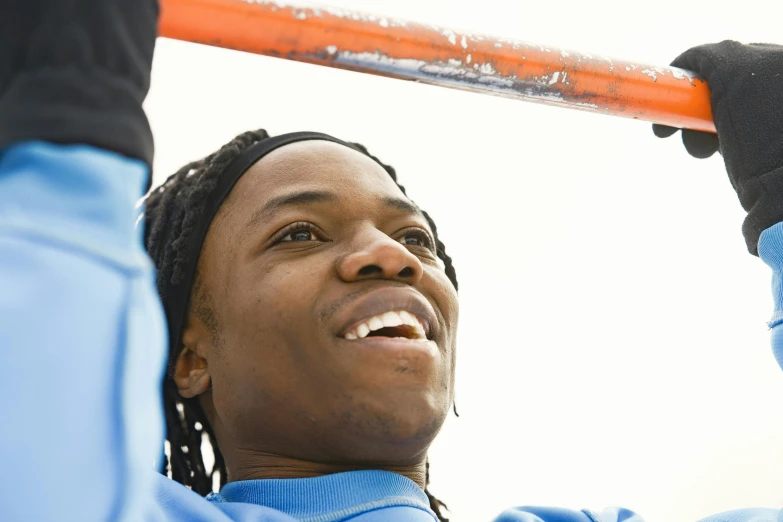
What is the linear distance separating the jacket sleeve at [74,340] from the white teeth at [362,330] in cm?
47

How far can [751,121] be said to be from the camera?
1239mm

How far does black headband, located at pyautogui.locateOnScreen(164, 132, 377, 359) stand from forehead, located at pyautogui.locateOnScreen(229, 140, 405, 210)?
2 cm

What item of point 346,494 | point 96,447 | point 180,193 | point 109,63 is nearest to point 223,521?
point 346,494

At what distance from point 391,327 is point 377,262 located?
0.09 metres

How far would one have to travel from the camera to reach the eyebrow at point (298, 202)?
1.18m

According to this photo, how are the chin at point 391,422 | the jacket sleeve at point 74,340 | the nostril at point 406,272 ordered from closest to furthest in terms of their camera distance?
the jacket sleeve at point 74,340
the chin at point 391,422
the nostril at point 406,272

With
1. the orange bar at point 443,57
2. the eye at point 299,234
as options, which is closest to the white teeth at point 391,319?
the eye at point 299,234

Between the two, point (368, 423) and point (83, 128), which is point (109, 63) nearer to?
point (83, 128)

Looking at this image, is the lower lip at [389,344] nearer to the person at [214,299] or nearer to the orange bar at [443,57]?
the person at [214,299]

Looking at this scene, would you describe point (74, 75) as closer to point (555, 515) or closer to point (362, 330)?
point (362, 330)

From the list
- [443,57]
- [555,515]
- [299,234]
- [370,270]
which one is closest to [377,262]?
[370,270]

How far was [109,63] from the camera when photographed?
0.60 m

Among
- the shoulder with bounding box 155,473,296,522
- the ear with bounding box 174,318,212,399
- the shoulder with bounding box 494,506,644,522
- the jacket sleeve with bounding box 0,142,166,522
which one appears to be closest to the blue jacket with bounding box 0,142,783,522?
the jacket sleeve with bounding box 0,142,166,522

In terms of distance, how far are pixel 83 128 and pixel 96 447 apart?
0.22m
